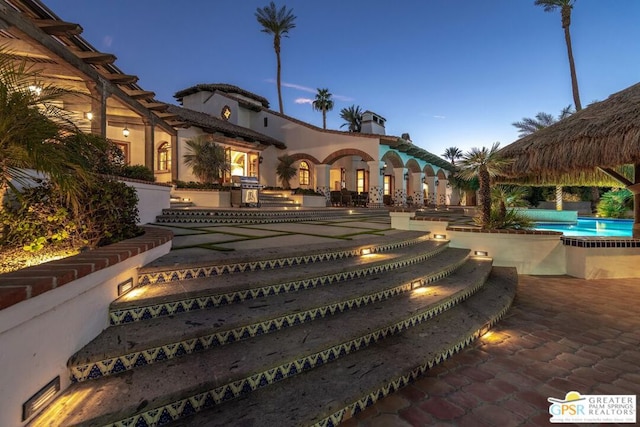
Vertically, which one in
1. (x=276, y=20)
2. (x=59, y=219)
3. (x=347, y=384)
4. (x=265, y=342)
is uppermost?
(x=276, y=20)

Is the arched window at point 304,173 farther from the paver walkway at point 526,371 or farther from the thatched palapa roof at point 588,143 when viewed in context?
the paver walkway at point 526,371

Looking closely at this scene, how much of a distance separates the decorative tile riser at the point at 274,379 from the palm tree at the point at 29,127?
5.72ft

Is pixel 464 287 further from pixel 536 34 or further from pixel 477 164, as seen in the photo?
pixel 536 34

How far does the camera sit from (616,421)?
6.32ft

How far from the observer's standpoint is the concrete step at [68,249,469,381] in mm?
1832

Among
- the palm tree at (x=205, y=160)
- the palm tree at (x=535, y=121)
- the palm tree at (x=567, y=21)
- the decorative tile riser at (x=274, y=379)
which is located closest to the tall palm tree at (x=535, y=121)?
the palm tree at (x=535, y=121)

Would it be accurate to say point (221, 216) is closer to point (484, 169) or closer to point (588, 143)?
point (484, 169)

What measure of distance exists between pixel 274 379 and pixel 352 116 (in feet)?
105

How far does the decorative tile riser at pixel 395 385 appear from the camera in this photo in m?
1.80

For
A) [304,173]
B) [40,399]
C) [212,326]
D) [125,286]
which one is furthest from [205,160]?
[40,399]

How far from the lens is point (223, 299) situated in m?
2.66

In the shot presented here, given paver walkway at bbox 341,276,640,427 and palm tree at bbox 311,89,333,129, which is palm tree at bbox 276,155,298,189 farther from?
palm tree at bbox 311,89,333,129

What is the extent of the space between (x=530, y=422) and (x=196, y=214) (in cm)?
833

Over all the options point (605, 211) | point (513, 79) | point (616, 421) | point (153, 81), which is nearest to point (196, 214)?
point (616, 421)
